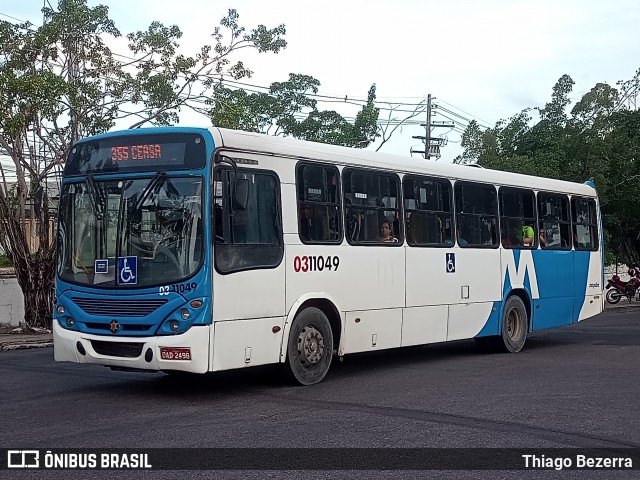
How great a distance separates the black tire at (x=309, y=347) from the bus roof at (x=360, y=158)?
1.91 metres

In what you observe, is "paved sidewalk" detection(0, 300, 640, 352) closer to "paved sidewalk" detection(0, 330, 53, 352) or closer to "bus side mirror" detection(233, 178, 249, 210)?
"paved sidewalk" detection(0, 330, 53, 352)

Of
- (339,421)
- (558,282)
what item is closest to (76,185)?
(339,421)

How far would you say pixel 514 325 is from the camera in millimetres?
15516

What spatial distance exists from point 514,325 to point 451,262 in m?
2.45

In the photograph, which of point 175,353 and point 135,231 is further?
point 135,231

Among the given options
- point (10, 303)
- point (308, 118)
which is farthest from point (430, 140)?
point (10, 303)

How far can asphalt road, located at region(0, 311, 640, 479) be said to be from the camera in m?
7.86

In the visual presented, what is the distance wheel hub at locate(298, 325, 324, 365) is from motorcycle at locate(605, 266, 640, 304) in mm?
21301

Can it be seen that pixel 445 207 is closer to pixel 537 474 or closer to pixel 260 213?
pixel 260 213

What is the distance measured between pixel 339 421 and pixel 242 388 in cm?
254

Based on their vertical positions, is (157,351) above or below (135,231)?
below

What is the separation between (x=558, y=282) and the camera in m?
16.5

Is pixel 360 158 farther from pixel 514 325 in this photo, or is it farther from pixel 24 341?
pixel 24 341

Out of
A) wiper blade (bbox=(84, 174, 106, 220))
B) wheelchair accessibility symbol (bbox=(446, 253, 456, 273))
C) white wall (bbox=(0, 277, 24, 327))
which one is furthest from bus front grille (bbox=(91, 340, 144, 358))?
white wall (bbox=(0, 277, 24, 327))
